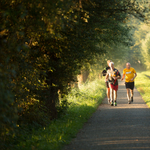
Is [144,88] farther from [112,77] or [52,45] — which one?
[52,45]

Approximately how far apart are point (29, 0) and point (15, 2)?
1.89ft

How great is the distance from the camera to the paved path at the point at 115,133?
6250mm

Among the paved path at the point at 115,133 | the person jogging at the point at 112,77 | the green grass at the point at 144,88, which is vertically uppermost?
the person jogging at the point at 112,77

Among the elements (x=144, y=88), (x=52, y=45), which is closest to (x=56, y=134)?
(x=52, y=45)

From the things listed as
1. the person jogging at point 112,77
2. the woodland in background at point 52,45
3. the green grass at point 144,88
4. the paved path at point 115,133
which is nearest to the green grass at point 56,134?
the paved path at point 115,133

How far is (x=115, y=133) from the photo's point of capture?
24.5ft

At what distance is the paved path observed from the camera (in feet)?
20.5

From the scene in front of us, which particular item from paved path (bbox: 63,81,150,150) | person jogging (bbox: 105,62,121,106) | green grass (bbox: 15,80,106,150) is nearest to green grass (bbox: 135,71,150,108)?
person jogging (bbox: 105,62,121,106)

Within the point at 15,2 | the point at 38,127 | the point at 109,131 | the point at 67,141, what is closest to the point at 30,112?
the point at 38,127

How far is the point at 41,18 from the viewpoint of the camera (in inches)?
181

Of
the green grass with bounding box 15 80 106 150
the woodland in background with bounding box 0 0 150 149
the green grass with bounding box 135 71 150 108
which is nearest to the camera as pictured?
the woodland in background with bounding box 0 0 150 149

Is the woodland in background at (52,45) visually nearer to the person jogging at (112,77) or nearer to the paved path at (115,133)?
the paved path at (115,133)

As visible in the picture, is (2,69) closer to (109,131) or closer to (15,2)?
(15,2)

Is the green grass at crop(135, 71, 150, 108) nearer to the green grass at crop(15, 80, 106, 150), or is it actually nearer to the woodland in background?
the green grass at crop(15, 80, 106, 150)
